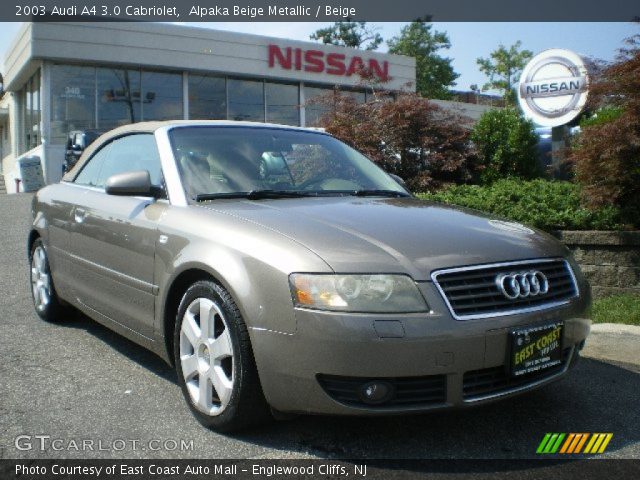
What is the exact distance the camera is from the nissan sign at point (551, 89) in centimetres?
1109

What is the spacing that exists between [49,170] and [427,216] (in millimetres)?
19617

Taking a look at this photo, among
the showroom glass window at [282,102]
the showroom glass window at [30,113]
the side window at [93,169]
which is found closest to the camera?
the side window at [93,169]

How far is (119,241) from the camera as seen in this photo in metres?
4.11

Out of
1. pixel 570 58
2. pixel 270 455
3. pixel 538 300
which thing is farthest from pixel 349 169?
pixel 570 58

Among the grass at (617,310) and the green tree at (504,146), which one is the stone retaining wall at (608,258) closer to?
the grass at (617,310)

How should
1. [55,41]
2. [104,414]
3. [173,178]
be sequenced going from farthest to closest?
[55,41], [173,178], [104,414]

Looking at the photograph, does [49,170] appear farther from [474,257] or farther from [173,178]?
[474,257]

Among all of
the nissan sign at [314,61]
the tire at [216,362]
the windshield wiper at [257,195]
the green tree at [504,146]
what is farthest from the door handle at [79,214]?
the nissan sign at [314,61]

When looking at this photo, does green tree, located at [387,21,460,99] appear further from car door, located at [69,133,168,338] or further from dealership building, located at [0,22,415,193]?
car door, located at [69,133,168,338]

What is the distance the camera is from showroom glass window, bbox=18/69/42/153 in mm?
22469

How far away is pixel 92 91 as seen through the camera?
71.4 ft

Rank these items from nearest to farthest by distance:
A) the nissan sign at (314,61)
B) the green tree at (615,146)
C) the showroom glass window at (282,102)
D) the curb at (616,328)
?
the curb at (616,328) → the green tree at (615,146) → the nissan sign at (314,61) → the showroom glass window at (282,102)

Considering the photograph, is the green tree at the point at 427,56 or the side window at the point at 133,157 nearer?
the side window at the point at 133,157

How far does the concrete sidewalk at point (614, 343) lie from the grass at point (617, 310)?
219 mm
